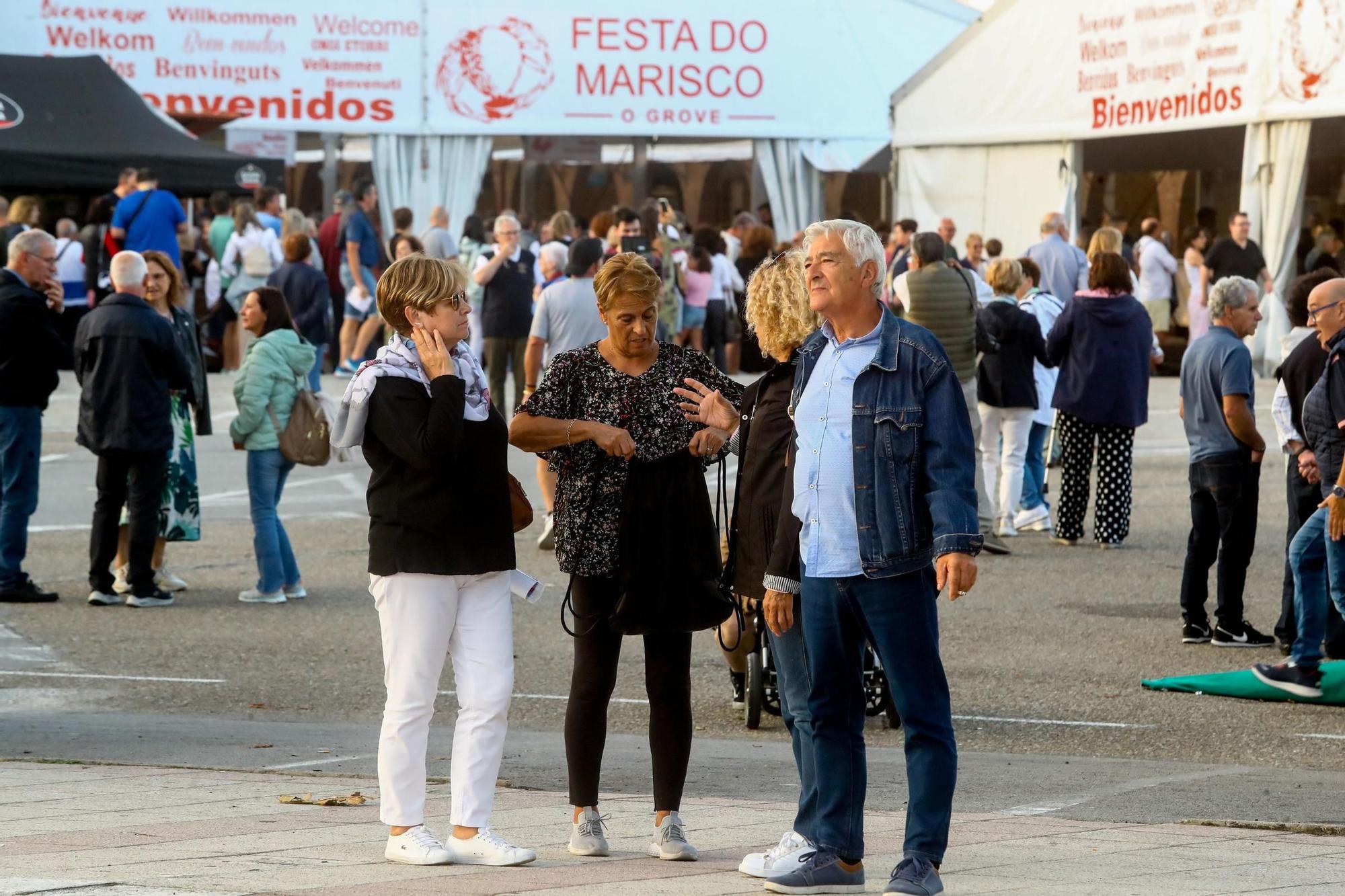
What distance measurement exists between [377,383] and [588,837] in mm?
1413

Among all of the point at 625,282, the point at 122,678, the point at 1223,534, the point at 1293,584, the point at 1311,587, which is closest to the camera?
the point at 625,282

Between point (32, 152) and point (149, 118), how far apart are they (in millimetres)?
1907

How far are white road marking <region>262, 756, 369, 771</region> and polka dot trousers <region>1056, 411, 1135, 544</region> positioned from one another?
6568 mm

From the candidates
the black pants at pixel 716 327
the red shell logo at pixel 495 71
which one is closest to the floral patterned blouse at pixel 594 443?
the black pants at pixel 716 327

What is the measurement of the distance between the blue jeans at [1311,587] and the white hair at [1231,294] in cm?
148

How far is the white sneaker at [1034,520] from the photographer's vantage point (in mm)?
13500

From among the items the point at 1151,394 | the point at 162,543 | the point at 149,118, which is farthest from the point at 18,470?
the point at 1151,394

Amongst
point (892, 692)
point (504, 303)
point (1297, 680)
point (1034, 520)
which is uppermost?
point (504, 303)

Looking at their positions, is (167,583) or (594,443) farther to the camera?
(167,583)

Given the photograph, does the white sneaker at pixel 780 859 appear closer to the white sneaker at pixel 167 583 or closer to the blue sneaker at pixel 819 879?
the blue sneaker at pixel 819 879

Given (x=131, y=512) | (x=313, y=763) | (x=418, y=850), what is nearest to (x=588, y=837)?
(x=418, y=850)

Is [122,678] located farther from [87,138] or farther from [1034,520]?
[87,138]

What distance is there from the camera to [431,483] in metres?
5.32

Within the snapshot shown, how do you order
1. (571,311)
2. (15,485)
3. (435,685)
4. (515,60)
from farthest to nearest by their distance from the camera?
1. (515,60)
2. (571,311)
3. (15,485)
4. (435,685)
